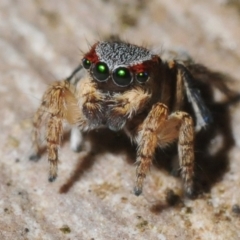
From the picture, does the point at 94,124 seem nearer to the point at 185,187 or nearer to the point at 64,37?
the point at 185,187

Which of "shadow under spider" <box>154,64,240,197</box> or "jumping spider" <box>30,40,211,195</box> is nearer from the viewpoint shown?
"jumping spider" <box>30,40,211,195</box>

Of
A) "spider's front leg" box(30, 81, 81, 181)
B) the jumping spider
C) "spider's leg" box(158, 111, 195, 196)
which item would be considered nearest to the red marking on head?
the jumping spider

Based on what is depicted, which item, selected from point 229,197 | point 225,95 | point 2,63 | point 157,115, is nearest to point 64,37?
point 2,63

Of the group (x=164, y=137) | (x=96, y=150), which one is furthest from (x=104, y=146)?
(x=164, y=137)

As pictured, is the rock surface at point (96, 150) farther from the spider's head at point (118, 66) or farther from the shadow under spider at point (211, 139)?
the spider's head at point (118, 66)

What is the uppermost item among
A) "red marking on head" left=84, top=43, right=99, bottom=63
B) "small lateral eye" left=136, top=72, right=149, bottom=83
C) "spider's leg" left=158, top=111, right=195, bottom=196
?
"small lateral eye" left=136, top=72, right=149, bottom=83

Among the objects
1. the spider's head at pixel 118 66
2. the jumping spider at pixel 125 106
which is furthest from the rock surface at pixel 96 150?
the spider's head at pixel 118 66

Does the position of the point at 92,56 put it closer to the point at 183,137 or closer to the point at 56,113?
the point at 56,113

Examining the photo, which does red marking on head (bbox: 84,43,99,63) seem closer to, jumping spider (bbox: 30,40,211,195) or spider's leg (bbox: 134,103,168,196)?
jumping spider (bbox: 30,40,211,195)
